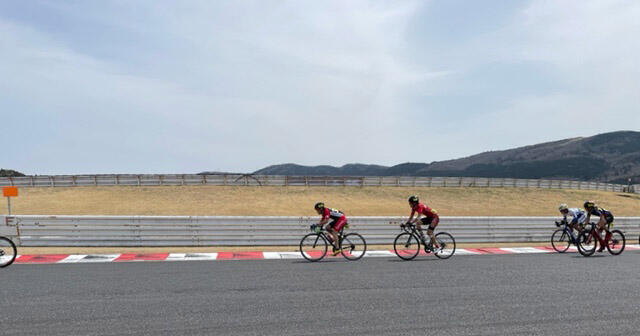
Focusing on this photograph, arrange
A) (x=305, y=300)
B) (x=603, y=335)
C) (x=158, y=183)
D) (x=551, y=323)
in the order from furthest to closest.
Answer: (x=158, y=183) < (x=305, y=300) < (x=551, y=323) < (x=603, y=335)

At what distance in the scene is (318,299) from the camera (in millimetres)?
7371

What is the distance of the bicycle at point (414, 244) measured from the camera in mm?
11984

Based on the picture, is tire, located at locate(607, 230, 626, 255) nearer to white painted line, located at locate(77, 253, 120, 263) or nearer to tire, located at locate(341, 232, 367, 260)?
tire, located at locate(341, 232, 367, 260)

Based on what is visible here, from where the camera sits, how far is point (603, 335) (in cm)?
564

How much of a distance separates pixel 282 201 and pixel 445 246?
852 inches

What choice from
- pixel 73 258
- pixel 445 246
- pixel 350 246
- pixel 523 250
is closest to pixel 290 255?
pixel 350 246

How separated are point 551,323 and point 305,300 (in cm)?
362

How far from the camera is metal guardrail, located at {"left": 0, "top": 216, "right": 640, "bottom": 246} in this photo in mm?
13906

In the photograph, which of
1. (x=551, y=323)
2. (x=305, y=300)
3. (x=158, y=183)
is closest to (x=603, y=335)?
(x=551, y=323)

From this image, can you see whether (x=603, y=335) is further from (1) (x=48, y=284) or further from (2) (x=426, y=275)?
(1) (x=48, y=284)

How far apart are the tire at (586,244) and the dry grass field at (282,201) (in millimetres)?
16102

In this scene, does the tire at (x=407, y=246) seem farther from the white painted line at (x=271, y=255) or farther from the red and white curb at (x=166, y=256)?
the white painted line at (x=271, y=255)

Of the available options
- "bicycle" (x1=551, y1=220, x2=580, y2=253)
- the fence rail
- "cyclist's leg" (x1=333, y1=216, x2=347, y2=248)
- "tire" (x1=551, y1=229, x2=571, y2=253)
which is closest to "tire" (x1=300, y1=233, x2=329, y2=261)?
"cyclist's leg" (x1=333, y1=216, x2=347, y2=248)

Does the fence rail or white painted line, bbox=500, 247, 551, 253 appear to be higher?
the fence rail
